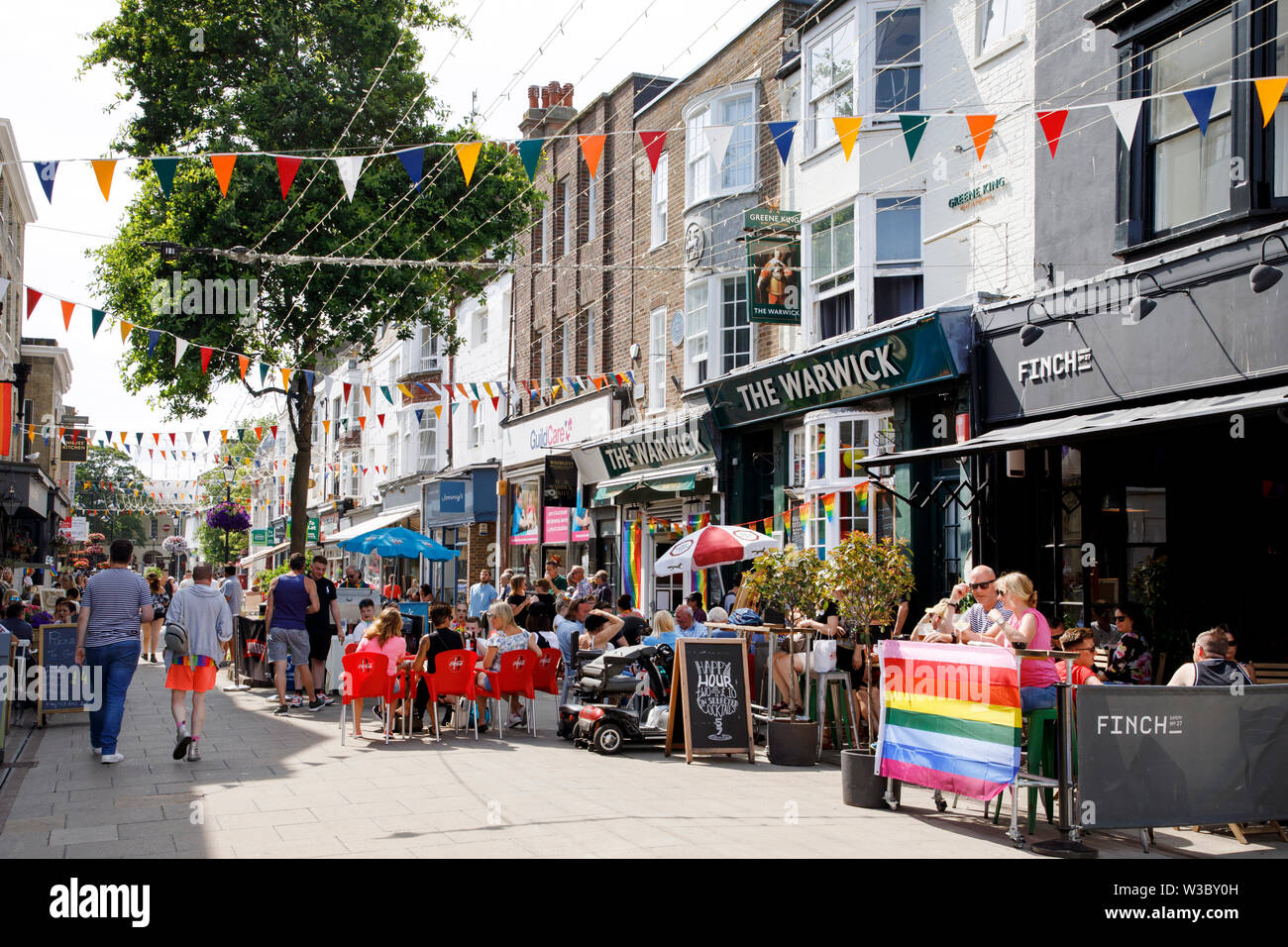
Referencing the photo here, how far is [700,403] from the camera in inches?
850

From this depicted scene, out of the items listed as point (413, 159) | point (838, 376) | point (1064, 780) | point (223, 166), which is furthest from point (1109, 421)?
point (223, 166)

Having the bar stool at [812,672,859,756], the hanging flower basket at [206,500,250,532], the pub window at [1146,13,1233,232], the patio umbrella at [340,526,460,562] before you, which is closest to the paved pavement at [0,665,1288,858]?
the bar stool at [812,672,859,756]

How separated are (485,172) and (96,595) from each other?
1719 centimetres

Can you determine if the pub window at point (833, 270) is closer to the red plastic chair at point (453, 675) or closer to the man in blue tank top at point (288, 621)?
the red plastic chair at point (453, 675)

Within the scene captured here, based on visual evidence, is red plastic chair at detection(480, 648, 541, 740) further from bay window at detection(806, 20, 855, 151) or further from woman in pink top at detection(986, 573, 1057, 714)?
bay window at detection(806, 20, 855, 151)

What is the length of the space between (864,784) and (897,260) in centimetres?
981

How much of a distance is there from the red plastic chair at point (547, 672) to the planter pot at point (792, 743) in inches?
122

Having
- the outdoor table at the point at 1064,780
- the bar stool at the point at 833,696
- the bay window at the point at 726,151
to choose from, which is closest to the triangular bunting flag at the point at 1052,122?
the outdoor table at the point at 1064,780

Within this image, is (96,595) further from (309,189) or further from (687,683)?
(309,189)

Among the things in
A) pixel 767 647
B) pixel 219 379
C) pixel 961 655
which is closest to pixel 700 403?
pixel 767 647

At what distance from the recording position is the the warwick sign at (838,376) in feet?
49.0

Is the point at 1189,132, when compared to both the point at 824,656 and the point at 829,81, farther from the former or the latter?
the point at 829,81

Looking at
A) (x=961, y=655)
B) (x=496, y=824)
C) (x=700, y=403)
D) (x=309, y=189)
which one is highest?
(x=309, y=189)

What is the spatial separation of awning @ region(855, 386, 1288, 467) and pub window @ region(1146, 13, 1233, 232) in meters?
1.97
